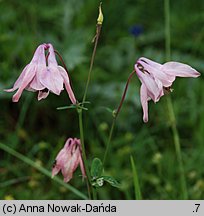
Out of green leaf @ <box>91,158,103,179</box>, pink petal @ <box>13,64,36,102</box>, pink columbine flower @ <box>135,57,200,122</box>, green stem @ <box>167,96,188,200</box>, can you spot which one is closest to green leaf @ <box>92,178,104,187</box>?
green leaf @ <box>91,158,103,179</box>

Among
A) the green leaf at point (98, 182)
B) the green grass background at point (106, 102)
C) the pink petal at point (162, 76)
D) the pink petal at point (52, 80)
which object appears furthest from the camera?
the green grass background at point (106, 102)

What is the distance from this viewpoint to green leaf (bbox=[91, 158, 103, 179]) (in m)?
1.67

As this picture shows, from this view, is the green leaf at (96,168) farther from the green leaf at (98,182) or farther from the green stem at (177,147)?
the green stem at (177,147)

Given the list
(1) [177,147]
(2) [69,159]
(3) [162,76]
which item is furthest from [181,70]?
(1) [177,147]

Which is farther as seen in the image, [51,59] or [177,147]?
[177,147]

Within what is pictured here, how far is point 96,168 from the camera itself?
66.2 inches

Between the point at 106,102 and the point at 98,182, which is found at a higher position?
the point at 106,102

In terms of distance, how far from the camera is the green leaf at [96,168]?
1674mm

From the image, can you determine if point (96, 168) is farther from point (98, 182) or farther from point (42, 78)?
point (42, 78)

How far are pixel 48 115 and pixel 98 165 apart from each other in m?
1.26

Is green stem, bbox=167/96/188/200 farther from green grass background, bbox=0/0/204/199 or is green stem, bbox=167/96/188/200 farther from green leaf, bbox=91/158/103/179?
green leaf, bbox=91/158/103/179

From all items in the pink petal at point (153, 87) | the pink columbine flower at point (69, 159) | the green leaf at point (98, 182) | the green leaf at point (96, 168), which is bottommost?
the green leaf at point (98, 182)

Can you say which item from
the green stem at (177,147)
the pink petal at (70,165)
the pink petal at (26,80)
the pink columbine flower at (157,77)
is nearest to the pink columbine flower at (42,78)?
the pink petal at (26,80)
